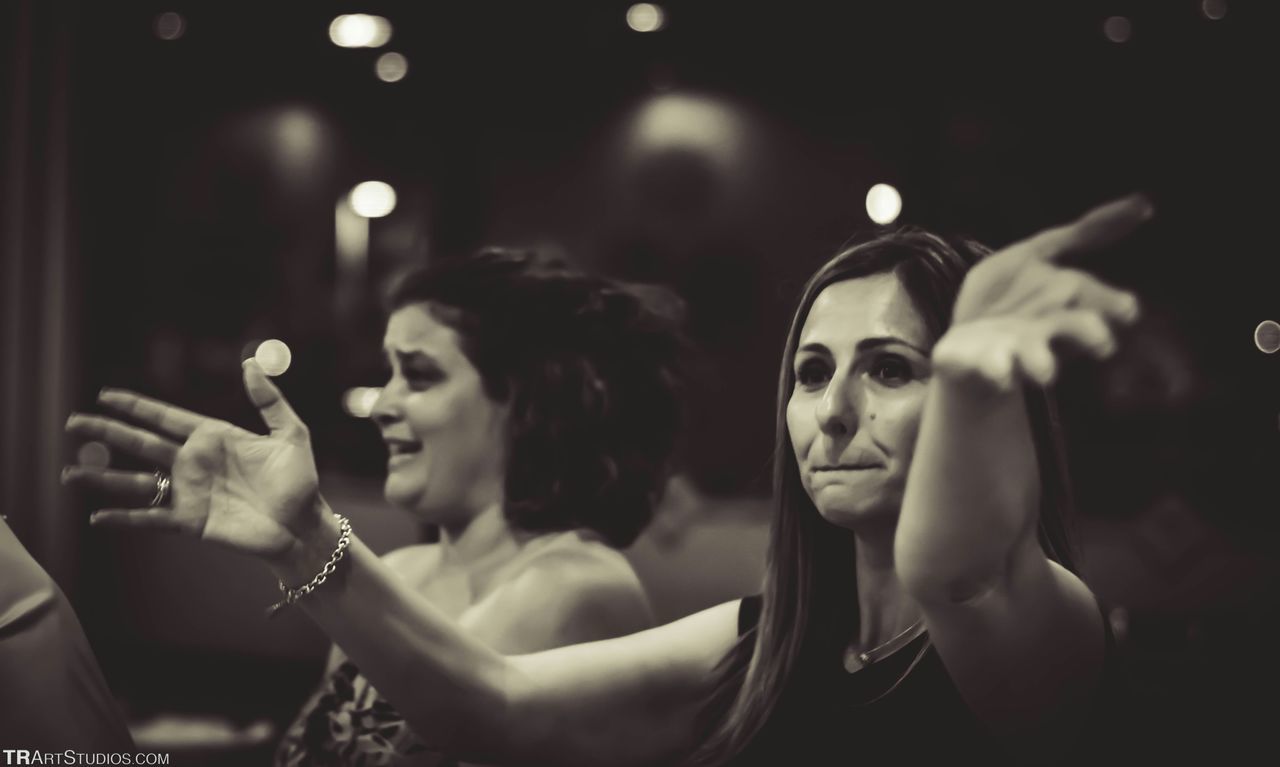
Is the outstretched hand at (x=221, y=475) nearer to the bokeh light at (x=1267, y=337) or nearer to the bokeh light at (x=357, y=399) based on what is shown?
the bokeh light at (x=357, y=399)

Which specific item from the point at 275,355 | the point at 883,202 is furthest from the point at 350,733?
the point at 883,202

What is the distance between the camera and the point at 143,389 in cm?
294

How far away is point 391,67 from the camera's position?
4.15 meters

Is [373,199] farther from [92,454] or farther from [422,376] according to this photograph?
[422,376]

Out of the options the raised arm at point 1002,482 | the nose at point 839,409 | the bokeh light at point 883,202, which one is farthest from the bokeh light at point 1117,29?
the raised arm at point 1002,482

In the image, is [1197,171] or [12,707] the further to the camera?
[1197,171]

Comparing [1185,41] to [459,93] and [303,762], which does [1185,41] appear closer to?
[459,93]

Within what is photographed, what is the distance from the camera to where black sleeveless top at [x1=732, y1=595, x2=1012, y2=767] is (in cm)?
113

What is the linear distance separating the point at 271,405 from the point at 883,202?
2713mm

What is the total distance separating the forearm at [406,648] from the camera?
1253 millimetres

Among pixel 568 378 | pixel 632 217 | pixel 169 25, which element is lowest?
pixel 568 378

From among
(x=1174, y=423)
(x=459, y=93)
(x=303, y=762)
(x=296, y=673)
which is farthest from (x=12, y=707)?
(x=459, y=93)

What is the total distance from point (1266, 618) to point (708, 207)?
90.2 inches

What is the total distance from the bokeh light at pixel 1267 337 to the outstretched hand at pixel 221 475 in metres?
2.36
